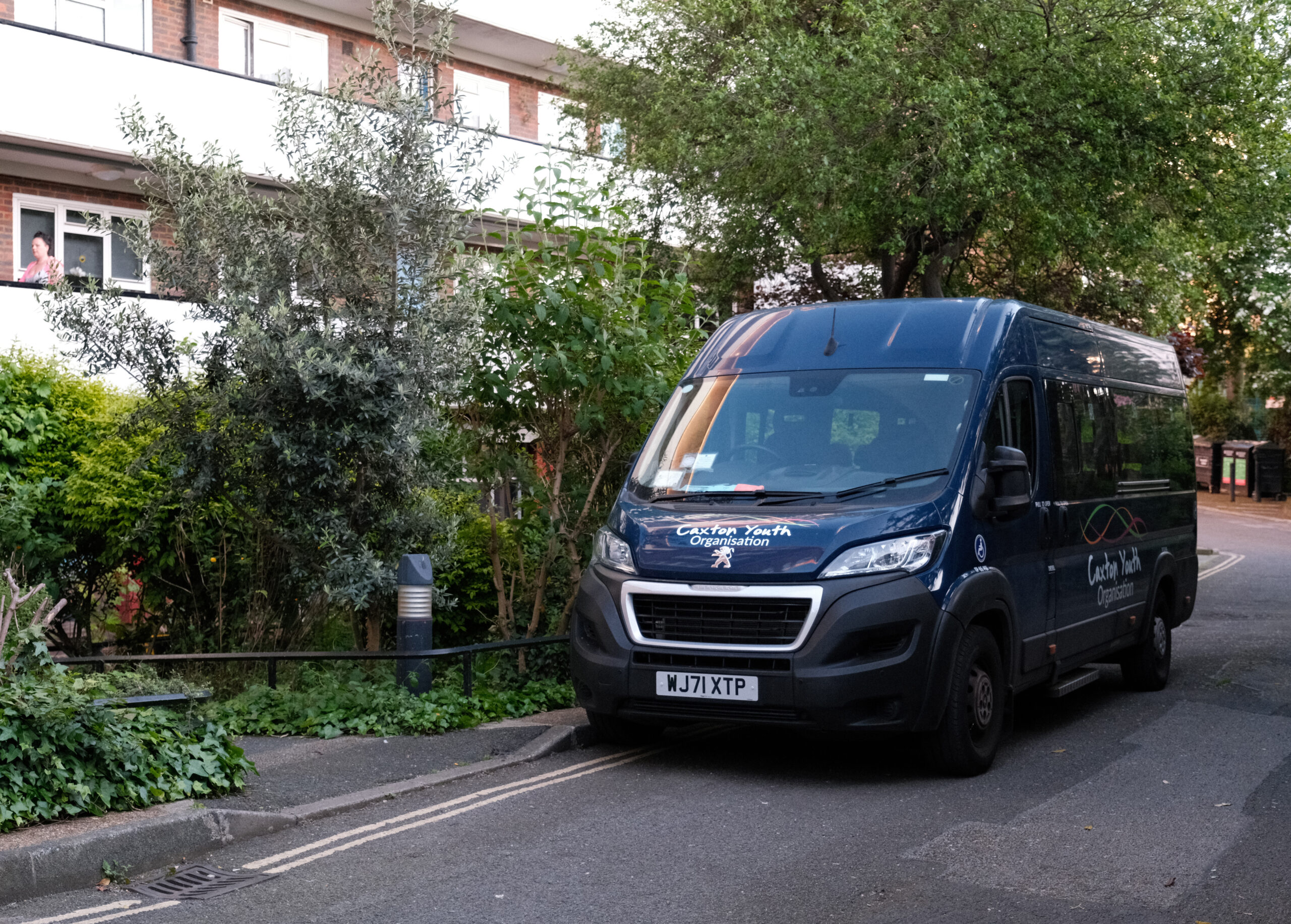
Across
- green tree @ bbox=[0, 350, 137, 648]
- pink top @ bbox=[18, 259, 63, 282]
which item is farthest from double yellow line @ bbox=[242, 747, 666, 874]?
pink top @ bbox=[18, 259, 63, 282]

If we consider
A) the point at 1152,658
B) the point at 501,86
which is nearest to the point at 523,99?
the point at 501,86

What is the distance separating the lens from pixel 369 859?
588 centimetres

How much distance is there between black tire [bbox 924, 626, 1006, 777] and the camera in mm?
7285

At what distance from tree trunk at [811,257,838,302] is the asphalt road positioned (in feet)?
39.9

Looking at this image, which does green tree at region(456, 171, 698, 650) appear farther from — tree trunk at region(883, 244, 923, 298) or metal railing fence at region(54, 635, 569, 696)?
tree trunk at region(883, 244, 923, 298)

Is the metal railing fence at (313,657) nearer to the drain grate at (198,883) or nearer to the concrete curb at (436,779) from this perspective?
the concrete curb at (436,779)

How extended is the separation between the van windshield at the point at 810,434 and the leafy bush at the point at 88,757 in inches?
110

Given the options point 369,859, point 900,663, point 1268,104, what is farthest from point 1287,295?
point 369,859

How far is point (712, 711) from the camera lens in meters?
7.25

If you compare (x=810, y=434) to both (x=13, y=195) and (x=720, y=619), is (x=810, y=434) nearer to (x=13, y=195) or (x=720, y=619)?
(x=720, y=619)

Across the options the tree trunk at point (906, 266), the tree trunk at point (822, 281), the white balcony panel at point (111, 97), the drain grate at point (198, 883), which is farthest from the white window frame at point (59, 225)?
the drain grate at point (198, 883)

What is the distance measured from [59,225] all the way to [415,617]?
12000 mm

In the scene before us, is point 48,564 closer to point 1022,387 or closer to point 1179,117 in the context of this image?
point 1022,387

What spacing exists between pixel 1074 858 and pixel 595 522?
5200mm
